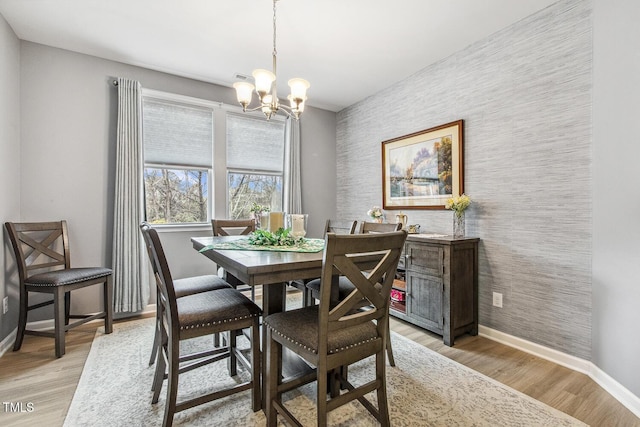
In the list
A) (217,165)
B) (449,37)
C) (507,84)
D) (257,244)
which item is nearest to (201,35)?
(217,165)

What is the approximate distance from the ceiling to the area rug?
2726 mm

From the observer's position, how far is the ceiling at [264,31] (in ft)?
7.40

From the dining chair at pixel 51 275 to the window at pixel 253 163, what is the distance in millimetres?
1594

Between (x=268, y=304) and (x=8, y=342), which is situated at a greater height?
(x=268, y=304)

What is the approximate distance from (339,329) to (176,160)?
118 inches

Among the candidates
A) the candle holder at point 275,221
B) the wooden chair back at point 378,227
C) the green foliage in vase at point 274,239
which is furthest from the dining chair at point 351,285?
the candle holder at point 275,221

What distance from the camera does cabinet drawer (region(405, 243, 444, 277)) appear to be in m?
2.60

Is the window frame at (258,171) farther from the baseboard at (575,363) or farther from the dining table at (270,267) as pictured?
the baseboard at (575,363)

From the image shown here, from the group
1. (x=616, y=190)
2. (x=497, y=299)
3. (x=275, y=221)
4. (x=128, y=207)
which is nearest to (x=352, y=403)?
(x=275, y=221)

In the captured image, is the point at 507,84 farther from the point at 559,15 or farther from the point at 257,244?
the point at 257,244

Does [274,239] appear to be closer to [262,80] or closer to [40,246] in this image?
[262,80]

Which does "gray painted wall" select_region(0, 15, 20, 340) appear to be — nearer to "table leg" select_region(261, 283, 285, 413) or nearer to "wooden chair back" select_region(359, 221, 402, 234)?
"table leg" select_region(261, 283, 285, 413)

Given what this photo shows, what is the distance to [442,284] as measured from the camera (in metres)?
2.57

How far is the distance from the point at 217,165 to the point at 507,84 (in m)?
3.14
